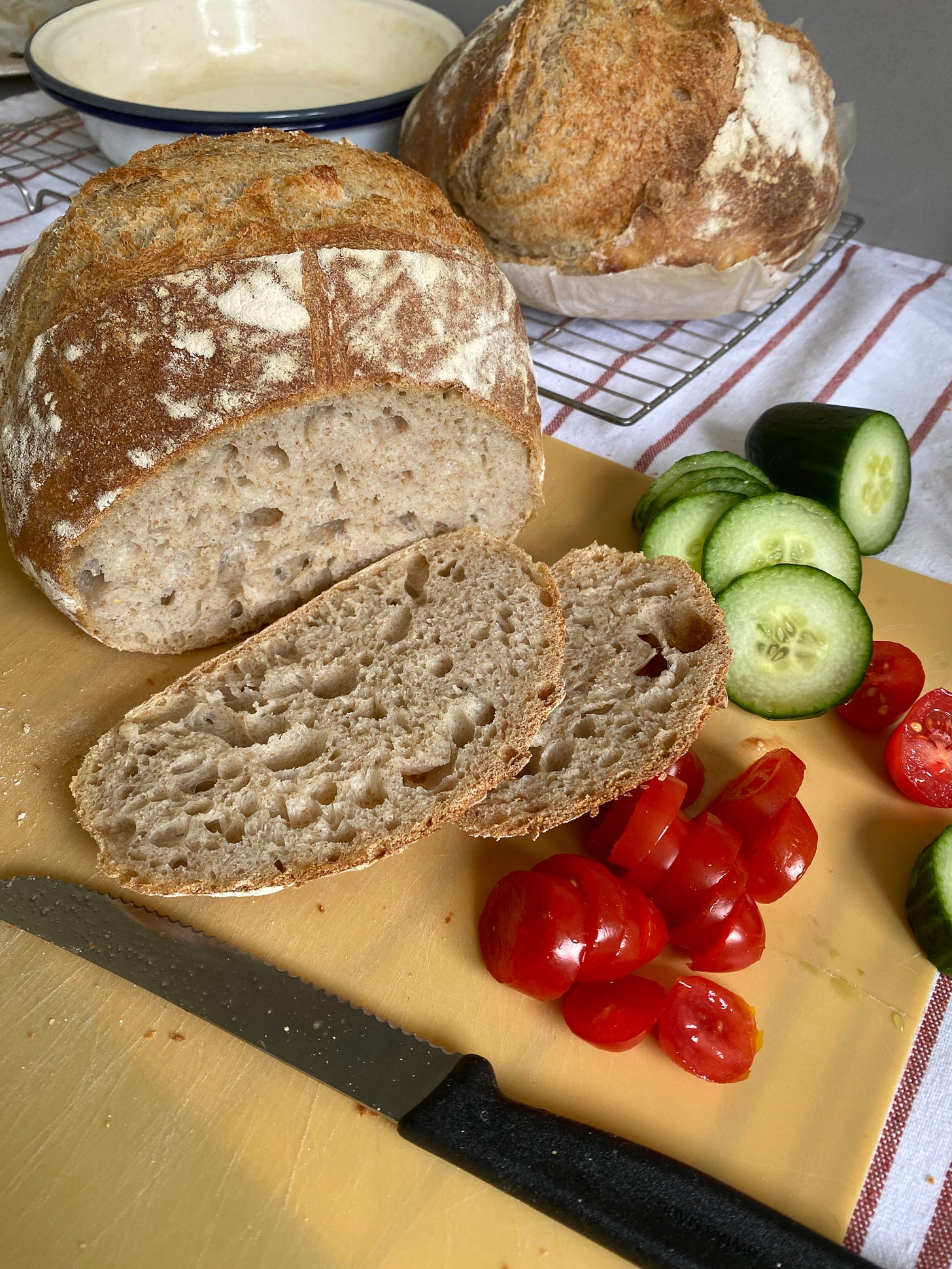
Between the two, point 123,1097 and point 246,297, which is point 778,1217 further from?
point 246,297

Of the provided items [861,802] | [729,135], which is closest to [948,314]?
[729,135]

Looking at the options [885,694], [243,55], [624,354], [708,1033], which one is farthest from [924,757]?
[243,55]

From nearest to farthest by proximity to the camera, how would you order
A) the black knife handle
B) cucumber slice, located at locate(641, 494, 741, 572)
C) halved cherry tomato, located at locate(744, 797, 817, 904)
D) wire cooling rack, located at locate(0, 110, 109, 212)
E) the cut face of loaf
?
the black knife handle, halved cherry tomato, located at locate(744, 797, 817, 904), the cut face of loaf, cucumber slice, located at locate(641, 494, 741, 572), wire cooling rack, located at locate(0, 110, 109, 212)

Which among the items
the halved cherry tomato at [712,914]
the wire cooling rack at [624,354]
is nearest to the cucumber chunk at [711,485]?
the wire cooling rack at [624,354]

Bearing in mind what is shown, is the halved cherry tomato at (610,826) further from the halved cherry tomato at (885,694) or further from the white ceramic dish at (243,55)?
the white ceramic dish at (243,55)

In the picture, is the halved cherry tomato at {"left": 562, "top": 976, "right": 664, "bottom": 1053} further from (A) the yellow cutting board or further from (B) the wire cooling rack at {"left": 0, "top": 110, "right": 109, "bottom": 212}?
(B) the wire cooling rack at {"left": 0, "top": 110, "right": 109, "bottom": 212}

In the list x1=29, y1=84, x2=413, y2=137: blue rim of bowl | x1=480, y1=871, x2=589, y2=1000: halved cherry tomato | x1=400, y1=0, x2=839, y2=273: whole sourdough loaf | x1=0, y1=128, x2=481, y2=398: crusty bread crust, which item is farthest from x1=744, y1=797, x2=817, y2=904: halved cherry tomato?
x1=29, y1=84, x2=413, y2=137: blue rim of bowl
